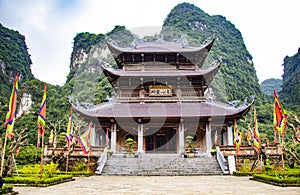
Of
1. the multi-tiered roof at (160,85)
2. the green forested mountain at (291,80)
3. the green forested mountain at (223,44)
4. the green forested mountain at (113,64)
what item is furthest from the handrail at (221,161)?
the green forested mountain at (291,80)

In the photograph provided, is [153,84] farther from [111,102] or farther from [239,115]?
[239,115]

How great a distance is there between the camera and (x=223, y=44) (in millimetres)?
87562

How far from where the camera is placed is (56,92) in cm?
6462

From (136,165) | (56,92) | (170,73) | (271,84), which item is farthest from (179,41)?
(271,84)

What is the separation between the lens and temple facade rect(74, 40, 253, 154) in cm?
2086

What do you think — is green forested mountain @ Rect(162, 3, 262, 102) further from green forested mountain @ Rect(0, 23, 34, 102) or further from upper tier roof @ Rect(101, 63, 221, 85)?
green forested mountain @ Rect(0, 23, 34, 102)

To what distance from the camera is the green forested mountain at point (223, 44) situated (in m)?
71.6

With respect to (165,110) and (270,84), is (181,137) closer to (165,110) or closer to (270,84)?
(165,110)

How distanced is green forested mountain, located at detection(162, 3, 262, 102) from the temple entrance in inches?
1760

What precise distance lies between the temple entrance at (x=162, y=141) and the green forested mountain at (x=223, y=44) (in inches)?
1760

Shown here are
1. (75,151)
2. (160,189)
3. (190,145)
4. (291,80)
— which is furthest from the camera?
(291,80)

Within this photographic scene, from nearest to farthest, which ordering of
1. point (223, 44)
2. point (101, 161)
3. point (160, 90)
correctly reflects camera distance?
point (101, 161), point (160, 90), point (223, 44)

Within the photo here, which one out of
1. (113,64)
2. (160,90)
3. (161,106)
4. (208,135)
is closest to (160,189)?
(208,135)

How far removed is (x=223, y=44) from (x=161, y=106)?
71.9 metres
